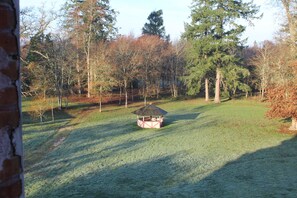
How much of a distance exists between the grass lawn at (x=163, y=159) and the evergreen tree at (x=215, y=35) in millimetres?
14273

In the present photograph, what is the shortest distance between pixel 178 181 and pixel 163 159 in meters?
3.52

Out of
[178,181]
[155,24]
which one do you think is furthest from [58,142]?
[155,24]

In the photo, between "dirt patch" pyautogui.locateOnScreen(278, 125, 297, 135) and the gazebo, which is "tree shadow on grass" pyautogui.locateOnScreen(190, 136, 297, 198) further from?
the gazebo

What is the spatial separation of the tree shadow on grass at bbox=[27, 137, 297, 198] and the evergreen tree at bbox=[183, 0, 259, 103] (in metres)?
27.0

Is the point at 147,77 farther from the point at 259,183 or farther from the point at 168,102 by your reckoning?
the point at 259,183

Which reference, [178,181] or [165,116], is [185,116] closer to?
[165,116]

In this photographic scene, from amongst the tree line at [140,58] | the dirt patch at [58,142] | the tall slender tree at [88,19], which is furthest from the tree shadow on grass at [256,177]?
the tall slender tree at [88,19]

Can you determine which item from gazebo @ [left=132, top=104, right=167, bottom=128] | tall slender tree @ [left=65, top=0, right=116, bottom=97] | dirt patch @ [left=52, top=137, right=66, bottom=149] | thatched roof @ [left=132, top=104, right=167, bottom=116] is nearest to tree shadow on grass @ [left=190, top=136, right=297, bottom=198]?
gazebo @ [left=132, top=104, right=167, bottom=128]

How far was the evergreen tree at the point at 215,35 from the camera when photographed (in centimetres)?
4297

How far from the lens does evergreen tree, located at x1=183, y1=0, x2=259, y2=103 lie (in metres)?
43.0

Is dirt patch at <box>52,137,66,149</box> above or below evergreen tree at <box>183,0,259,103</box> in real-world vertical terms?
below

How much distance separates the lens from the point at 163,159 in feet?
56.4

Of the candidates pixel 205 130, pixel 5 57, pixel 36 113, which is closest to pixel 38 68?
pixel 36 113

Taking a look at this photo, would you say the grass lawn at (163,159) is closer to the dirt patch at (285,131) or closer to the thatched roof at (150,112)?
the dirt patch at (285,131)
